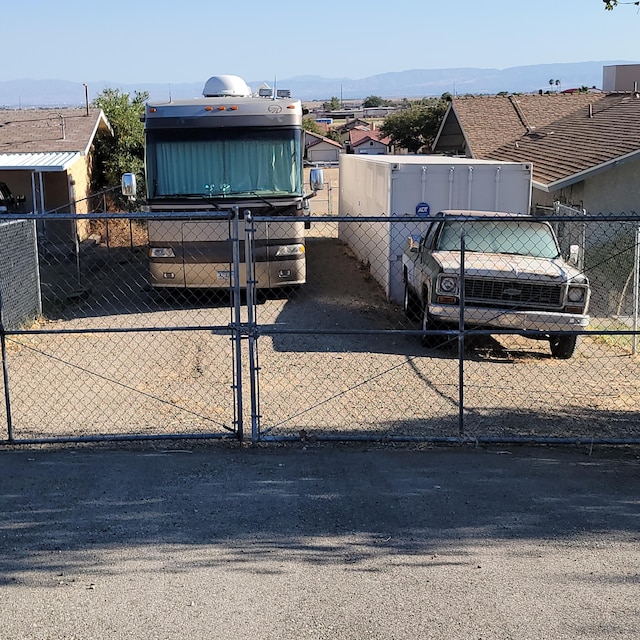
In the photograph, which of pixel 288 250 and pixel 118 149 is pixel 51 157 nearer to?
pixel 118 149

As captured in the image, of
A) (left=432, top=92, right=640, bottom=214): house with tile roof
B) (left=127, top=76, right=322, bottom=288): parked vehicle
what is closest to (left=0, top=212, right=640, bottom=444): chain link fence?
(left=127, top=76, right=322, bottom=288): parked vehicle

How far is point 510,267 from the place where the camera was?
11.0m

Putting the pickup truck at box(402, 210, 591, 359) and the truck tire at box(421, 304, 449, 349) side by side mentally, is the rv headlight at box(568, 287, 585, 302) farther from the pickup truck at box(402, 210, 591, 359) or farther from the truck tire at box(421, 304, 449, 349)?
the truck tire at box(421, 304, 449, 349)

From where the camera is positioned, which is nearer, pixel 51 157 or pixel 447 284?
pixel 447 284

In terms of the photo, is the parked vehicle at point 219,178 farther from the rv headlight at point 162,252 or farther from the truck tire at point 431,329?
the truck tire at point 431,329

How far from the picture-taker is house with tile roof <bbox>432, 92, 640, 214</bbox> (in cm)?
1864

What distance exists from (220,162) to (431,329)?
4780 mm

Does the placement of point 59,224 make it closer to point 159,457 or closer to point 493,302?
point 493,302

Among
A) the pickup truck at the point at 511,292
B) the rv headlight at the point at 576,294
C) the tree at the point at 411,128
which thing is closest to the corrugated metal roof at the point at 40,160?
the pickup truck at the point at 511,292

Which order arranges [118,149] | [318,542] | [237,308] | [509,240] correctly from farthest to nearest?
1. [118,149]
2. [509,240]
3. [237,308]
4. [318,542]

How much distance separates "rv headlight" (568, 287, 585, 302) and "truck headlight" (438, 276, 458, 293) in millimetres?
1402

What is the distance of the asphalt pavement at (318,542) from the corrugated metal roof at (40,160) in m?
14.9

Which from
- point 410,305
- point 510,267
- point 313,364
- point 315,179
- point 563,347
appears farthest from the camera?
point 315,179

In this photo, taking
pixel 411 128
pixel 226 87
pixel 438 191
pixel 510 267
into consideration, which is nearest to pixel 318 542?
pixel 510 267
